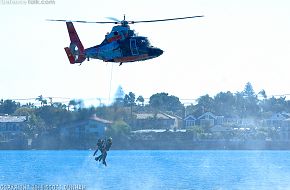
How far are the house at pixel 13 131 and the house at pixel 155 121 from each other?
18343mm

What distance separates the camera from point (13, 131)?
154 m

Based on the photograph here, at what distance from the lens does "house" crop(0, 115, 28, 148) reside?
143738 millimetres

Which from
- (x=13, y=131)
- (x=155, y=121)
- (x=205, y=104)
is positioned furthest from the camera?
(x=205, y=104)

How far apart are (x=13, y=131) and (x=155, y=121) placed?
80.9 feet

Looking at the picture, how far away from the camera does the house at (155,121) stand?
142475mm

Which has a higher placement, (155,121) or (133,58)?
(155,121)

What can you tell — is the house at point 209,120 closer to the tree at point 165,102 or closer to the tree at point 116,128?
the tree at point 165,102

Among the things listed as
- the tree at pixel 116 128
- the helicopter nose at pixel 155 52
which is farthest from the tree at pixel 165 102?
the helicopter nose at pixel 155 52

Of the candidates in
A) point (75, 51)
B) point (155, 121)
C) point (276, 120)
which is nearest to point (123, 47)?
point (75, 51)

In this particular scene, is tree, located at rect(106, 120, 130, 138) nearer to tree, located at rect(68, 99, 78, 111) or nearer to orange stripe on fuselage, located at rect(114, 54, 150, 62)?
tree, located at rect(68, 99, 78, 111)

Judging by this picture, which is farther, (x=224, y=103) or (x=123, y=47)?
(x=224, y=103)

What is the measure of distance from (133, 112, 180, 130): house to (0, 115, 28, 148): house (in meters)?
18.3

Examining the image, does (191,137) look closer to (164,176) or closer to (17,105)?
(17,105)

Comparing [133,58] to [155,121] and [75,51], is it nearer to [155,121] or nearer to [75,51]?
[75,51]
